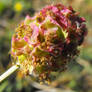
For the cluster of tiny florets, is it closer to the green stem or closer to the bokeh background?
the green stem

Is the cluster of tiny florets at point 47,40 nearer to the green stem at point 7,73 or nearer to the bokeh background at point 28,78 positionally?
the green stem at point 7,73

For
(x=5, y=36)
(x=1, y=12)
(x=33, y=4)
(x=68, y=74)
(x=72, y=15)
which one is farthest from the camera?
(x=33, y=4)

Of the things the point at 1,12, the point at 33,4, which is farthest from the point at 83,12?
the point at 1,12

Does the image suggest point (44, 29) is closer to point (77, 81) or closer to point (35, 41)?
point (35, 41)

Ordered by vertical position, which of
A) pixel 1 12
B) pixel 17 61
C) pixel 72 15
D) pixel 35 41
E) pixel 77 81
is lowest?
pixel 77 81

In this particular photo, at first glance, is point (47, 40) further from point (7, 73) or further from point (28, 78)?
point (28, 78)

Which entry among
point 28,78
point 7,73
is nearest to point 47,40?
point 7,73
